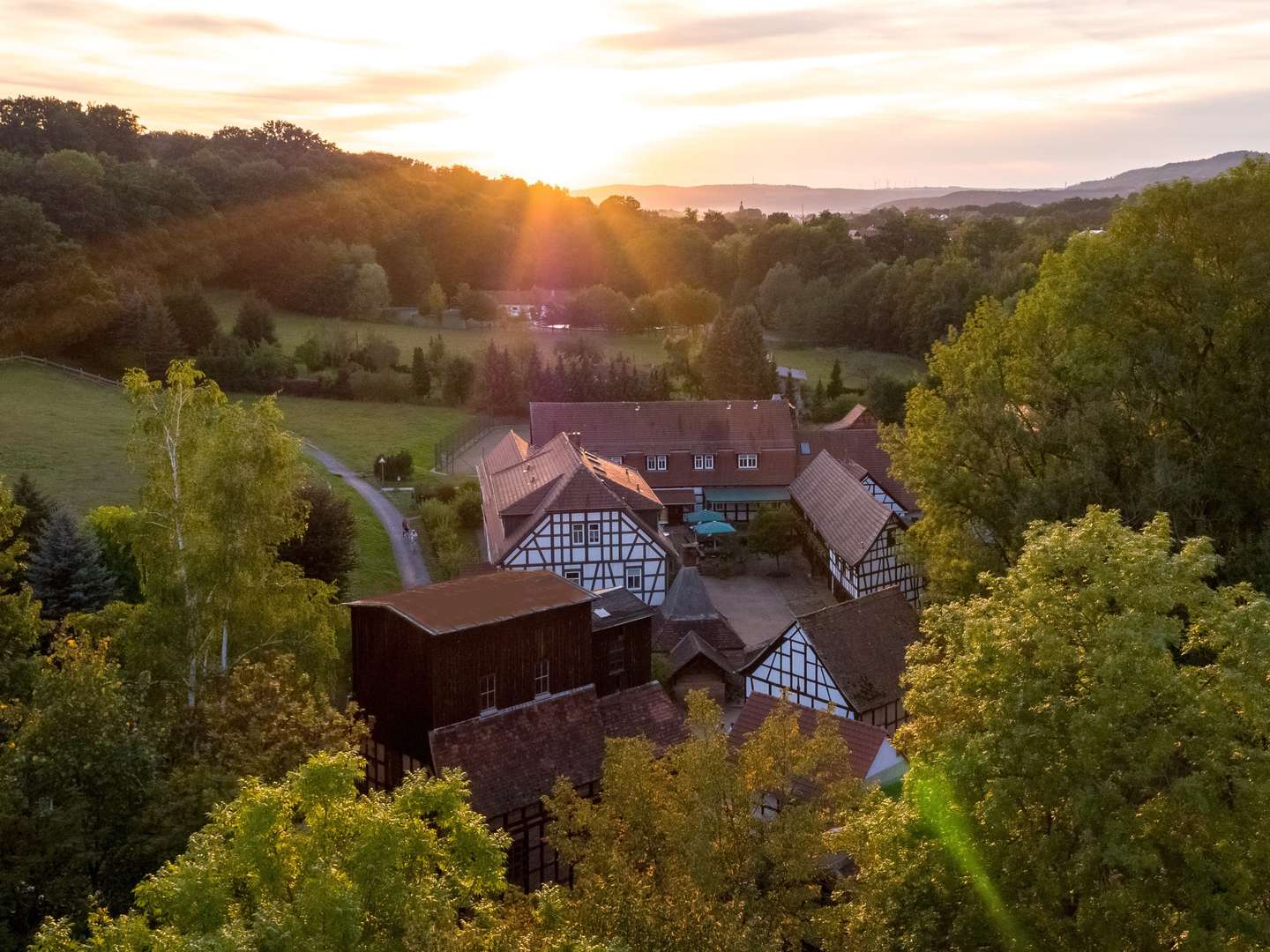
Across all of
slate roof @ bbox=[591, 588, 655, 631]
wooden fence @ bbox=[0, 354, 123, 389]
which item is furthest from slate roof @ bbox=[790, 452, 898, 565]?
wooden fence @ bbox=[0, 354, 123, 389]

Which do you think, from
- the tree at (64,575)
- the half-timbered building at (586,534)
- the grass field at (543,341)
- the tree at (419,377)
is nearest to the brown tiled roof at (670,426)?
the half-timbered building at (586,534)

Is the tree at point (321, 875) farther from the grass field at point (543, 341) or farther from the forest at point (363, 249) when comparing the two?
the grass field at point (543, 341)

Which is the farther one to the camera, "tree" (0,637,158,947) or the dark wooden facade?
the dark wooden facade

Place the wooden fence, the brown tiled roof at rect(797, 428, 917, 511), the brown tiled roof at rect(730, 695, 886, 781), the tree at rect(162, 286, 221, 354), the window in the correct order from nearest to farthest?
the brown tiled roof at rect(730, 695, 886, 781) < the window < the brown tiled roof at rect(797, 428, 917, 511) < the wooden fence < the tree at rect(162, 286, 221, 354)

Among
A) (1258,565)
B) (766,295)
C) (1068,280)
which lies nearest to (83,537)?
(1068,280)

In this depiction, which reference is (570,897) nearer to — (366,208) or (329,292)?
(329,292)

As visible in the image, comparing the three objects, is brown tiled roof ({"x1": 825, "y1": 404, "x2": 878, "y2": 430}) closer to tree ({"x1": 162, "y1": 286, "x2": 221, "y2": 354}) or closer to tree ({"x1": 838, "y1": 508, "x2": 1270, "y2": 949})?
Answer: tree ({"x1": 162, "y1": 286, "x2": 221, "y2": 354})

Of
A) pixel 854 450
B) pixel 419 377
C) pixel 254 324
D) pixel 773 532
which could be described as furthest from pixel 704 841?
pixel 254 324
